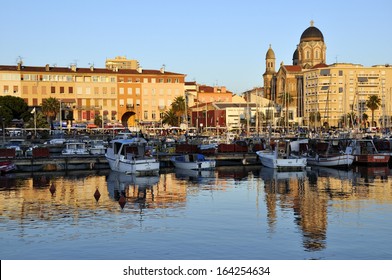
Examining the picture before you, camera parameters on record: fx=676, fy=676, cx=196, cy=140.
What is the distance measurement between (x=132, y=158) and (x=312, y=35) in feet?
434

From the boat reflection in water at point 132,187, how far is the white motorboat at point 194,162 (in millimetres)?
6143

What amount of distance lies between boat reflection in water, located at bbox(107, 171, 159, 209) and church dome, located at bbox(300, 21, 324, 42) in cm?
12927

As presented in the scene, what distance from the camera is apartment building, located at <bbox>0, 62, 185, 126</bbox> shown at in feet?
423

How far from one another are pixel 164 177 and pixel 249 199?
593 inches

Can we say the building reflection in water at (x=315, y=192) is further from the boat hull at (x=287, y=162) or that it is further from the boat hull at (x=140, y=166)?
the boat hull at (x=140, y=166)

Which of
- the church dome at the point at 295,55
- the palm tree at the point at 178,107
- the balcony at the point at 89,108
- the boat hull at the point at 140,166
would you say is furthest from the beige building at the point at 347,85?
the boat hull at the point at 140,166

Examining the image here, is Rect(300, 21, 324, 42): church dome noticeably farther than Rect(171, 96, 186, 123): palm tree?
Yes

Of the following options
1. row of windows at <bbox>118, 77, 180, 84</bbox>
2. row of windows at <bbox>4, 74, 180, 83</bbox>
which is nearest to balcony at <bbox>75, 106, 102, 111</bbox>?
row of windows at <bbox>4, 74, 180, 83</bbox>

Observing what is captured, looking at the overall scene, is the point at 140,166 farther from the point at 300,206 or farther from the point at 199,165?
the point at 300,206

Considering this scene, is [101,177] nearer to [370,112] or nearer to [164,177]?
[164,177]

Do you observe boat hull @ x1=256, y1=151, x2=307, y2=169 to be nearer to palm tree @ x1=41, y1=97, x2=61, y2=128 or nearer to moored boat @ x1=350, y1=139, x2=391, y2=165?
moored boat @ x1=350, y1=139, x2=391, y2=165

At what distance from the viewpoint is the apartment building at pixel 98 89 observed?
129 meters

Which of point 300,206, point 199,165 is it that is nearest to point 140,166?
point 199,165

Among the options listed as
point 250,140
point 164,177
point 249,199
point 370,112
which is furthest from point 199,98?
point 249,199
